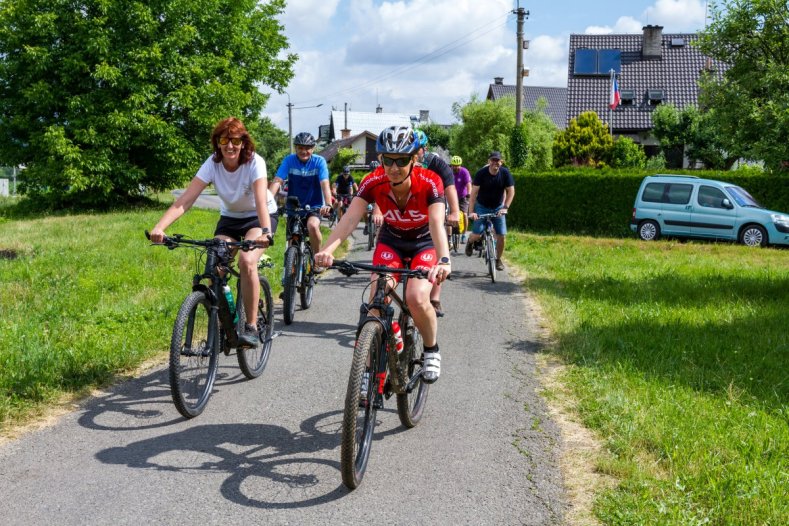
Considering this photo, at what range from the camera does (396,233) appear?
5.30 m

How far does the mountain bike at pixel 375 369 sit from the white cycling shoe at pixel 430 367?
5 centimetres

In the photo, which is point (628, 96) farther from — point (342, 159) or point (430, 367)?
point (430, 367)

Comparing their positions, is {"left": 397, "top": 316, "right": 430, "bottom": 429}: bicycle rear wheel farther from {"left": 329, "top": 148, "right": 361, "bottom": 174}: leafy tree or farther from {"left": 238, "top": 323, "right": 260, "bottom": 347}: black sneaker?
{"left": 329, "top": 148, "right": 361, "bottom": 174}: leafy tree

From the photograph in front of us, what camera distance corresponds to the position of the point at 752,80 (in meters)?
11.4

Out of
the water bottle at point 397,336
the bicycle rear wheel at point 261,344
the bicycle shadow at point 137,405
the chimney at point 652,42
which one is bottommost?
the bicycle shadow at point 137,405

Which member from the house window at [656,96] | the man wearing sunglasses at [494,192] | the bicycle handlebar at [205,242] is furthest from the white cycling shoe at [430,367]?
the house window at [656,96]

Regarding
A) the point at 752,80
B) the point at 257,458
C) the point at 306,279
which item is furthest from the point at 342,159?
the point at 257,458

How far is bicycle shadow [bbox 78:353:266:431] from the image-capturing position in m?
5.06

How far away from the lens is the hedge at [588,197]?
23302 mm

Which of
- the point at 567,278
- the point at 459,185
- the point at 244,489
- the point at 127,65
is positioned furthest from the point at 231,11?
the point at 244,489

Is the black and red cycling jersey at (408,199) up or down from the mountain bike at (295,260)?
up

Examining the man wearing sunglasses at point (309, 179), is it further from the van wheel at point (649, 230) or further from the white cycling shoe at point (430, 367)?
the van wheel at point (649, 230)

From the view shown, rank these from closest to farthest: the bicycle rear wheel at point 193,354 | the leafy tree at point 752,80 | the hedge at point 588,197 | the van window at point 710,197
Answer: the bicycle rear wheel at point 193,354, the leafy tree at point 752,80, the van window at point 710,197, the hedge at point 588,197

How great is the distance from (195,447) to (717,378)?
410 centimetres
